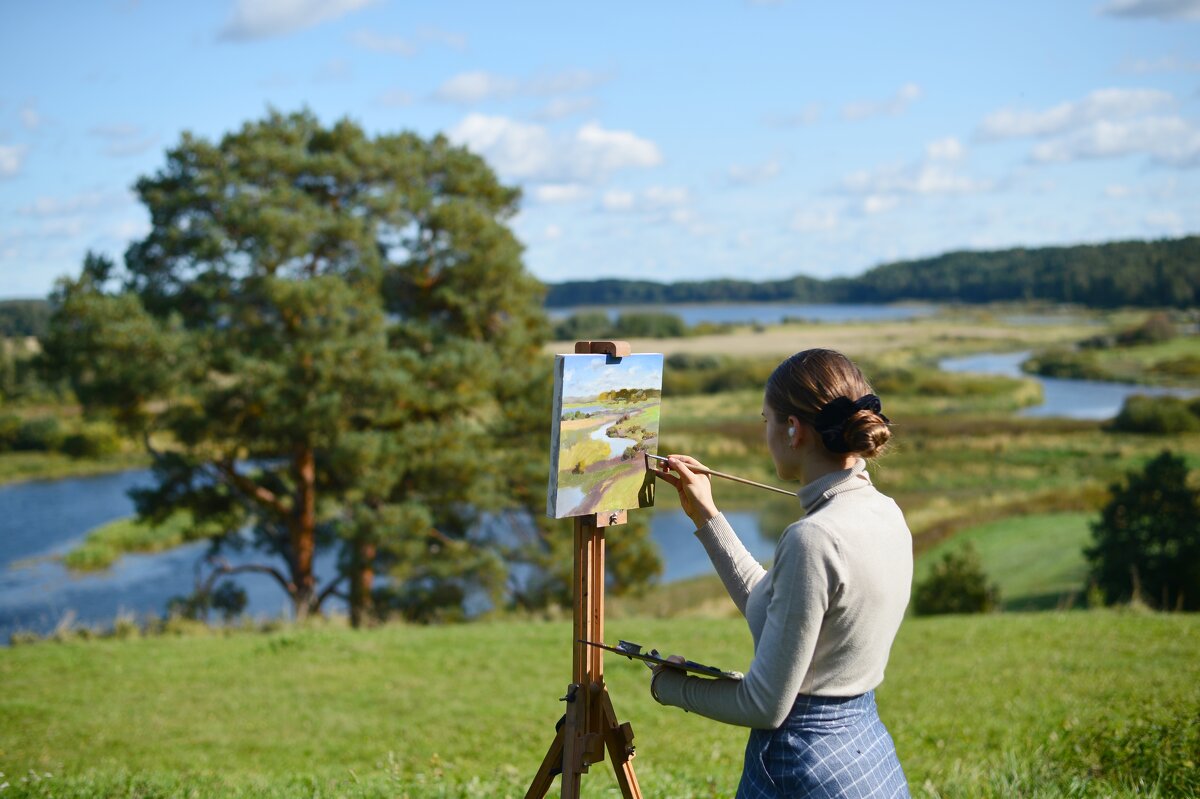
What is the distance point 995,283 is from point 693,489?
45501 millimetres

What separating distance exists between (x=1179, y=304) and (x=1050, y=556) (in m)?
16.8

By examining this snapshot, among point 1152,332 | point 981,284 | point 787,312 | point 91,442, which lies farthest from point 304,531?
point 787,312

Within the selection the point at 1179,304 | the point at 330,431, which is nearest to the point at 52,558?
the point at 330,431

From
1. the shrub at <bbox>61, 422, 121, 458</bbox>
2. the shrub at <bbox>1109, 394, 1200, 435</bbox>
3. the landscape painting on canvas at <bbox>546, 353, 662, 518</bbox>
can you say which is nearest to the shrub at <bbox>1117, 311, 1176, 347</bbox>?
the shrub at <bbox>1109, 394, 1200, 435</bbox>

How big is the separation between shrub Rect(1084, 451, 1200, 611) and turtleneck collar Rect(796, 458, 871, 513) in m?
14.5

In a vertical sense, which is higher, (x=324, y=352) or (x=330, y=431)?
(x=324, y=352)

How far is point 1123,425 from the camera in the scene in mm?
32625

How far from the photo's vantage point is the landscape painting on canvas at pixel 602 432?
3.35 metres

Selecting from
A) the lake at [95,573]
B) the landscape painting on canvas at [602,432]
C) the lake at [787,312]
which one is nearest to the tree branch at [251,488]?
the lake at [95,573]

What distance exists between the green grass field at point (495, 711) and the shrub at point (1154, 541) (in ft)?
16.7

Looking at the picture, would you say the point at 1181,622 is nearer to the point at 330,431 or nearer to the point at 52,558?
the point at 330,431

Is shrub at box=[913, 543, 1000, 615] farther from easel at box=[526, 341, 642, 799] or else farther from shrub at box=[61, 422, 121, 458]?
shrub at box=[61, 422, 121, 458]

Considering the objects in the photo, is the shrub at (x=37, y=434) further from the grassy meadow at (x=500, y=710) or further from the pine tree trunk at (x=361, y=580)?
the grassy meadow at (x=500, y=710)

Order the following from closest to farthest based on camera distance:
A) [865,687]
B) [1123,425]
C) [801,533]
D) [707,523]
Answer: [801,533]
[865,687]
[707,523]
[1123,425]
